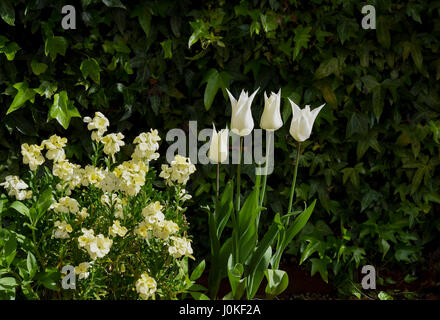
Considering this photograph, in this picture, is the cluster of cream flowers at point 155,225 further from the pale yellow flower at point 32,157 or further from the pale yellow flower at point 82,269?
the pale yellow flower at point 32,157

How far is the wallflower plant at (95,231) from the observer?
1.75 metres

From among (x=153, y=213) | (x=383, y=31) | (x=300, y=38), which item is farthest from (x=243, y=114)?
(x=383, y=31)

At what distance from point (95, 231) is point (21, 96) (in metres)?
0.83

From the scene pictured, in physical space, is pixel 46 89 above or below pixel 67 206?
above

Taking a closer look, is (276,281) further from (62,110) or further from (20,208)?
(62,110)

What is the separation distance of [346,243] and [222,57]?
1181mm

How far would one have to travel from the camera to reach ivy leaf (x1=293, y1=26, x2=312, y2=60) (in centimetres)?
257

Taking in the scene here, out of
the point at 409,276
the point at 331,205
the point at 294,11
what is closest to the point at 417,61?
the point at 294,11

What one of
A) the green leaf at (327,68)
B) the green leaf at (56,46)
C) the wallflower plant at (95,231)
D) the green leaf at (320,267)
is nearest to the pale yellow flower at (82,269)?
the wallflower plant at (95,231)

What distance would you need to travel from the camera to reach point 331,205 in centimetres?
280

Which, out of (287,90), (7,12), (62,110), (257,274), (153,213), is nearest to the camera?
(153,213)

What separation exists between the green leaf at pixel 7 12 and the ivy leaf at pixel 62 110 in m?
0.36

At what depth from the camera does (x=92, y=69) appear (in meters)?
2.46
